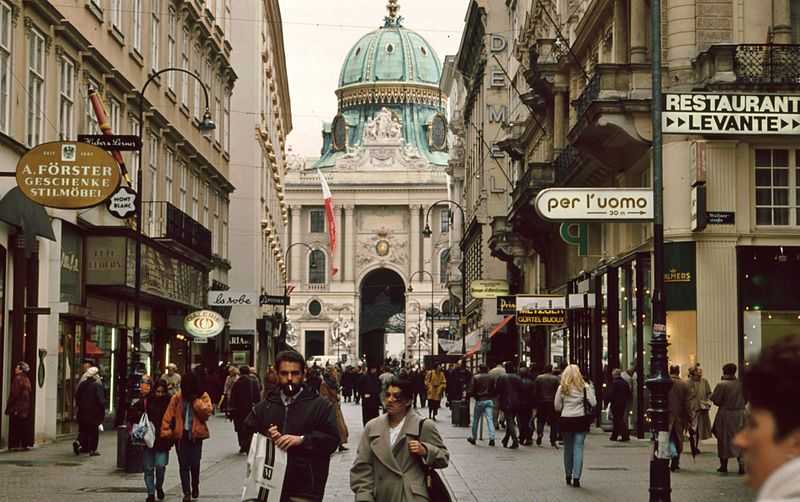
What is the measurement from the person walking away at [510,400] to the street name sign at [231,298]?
16132mm

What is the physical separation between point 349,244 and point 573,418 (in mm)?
113353

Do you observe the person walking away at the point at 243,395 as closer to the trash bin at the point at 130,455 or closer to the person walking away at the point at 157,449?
the trash bin at the point at 130,455

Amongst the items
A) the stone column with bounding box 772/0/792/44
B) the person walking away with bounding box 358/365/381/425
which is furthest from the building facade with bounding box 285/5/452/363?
A: the stone column with bounding box 772/0/792/44

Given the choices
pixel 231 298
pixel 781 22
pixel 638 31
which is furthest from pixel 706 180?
pixel 231 298

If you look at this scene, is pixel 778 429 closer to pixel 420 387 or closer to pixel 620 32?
pixel 620 32

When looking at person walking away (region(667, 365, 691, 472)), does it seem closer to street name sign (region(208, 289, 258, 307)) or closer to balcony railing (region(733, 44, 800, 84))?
balcony railing (region(733, 44, 800, 84))

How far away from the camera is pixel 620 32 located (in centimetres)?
3156

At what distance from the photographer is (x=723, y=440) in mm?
20734

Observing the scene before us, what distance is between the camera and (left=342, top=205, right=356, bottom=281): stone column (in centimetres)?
13200

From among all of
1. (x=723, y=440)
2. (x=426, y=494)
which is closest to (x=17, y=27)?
(x=723, y=440)

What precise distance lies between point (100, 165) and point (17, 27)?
4.37m

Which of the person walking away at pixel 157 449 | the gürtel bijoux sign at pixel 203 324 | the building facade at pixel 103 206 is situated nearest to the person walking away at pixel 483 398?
the building facade at pixel 103 206

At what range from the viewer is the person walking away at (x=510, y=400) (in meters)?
28.8

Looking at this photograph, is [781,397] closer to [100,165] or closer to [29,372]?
[100,165]
